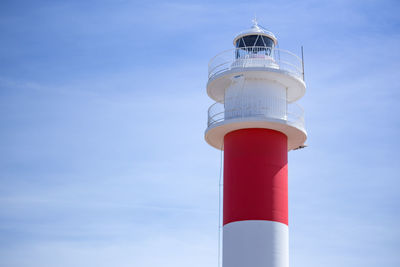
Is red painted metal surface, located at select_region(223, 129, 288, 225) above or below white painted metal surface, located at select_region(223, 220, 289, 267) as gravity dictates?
above

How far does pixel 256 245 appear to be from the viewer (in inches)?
858

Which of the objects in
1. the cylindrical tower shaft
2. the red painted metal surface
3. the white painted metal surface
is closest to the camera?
the white painted metal surface

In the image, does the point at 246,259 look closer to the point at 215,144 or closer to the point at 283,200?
the point at 283,200

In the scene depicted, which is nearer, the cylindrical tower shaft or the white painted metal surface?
the white painted metal surface

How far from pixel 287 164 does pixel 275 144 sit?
1051 mm

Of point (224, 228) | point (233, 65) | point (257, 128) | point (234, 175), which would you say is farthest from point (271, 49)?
point (224, 228)

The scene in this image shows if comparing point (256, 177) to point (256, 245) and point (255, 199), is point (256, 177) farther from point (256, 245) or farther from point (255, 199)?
point (256, 245)

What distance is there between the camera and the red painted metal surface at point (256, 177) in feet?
73.7

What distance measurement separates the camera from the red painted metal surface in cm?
2245

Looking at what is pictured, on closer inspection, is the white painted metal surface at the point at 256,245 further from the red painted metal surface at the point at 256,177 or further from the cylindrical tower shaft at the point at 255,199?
the red painted metal surface at the point at 256,177

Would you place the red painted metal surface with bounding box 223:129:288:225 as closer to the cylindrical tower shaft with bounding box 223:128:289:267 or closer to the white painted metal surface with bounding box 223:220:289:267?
the cylindrical tower shaft with bounding box 223:128:289:267

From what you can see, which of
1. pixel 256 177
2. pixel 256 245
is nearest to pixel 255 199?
pixel 256 177

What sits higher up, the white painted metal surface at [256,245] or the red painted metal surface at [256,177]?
the red painted metal surface at [256,177]

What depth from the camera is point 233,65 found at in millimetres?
24312
